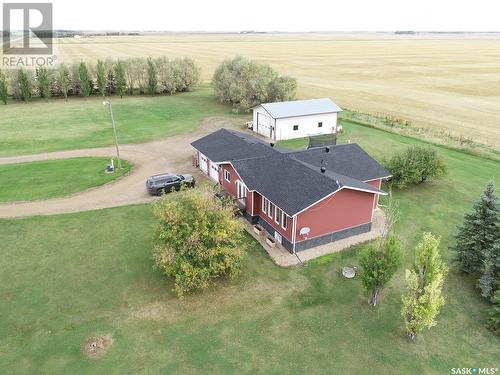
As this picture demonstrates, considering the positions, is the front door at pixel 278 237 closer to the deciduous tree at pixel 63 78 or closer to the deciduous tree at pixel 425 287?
the deciduous tree at pixel 425 287

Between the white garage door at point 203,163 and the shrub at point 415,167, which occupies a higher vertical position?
the shrub at point 415,167

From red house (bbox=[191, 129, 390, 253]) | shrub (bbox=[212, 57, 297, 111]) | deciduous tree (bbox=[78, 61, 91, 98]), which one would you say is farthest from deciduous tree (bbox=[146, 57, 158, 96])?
red house (bbox=[191, 129, 390, 253])

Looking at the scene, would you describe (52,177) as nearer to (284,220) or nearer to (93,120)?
(284,220)

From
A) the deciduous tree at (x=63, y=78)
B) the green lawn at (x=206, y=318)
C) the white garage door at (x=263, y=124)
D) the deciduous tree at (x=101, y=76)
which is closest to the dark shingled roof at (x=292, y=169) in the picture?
the green lawn at (x=206, y=318)

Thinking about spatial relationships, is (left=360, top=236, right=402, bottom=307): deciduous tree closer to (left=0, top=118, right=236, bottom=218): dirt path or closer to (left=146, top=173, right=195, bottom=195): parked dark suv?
(left=146, top=173, right=195, bottom=195): parked dark suv

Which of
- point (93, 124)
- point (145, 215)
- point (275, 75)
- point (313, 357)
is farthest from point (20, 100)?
point (313, 357)

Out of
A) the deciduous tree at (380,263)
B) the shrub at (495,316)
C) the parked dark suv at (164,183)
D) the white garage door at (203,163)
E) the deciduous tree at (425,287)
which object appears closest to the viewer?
the deciduous tree at (425,287)

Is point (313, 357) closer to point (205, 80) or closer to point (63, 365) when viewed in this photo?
point (63, 365)
